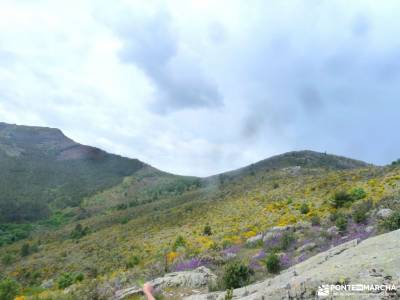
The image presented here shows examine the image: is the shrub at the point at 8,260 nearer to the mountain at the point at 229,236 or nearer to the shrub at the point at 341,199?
the mountain at the point at 229,236

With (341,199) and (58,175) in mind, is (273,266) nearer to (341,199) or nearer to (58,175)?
(341,199)

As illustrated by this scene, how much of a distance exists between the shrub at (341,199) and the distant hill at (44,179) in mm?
117170

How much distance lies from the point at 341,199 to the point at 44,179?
6150 inches

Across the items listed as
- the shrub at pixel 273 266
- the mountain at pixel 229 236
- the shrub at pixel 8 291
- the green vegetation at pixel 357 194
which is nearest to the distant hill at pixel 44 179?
the mountain at pixel 229 236

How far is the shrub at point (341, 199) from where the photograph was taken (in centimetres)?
2341

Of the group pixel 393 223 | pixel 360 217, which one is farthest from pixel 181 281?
pixel 360 217

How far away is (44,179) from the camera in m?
155

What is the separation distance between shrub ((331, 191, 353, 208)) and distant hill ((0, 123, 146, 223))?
11717 cm

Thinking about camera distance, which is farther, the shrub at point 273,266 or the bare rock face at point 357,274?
the shrub at point 273,266

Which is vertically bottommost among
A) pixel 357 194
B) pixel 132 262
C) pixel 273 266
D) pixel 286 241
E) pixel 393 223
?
pixel 132 262

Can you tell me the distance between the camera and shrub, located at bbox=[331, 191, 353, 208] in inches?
922

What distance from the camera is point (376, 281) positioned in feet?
16.8

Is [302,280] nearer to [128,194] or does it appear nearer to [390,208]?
[390,208]

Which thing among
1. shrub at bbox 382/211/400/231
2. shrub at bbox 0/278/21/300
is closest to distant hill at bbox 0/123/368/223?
shrub at bbox 0/278/21/300
